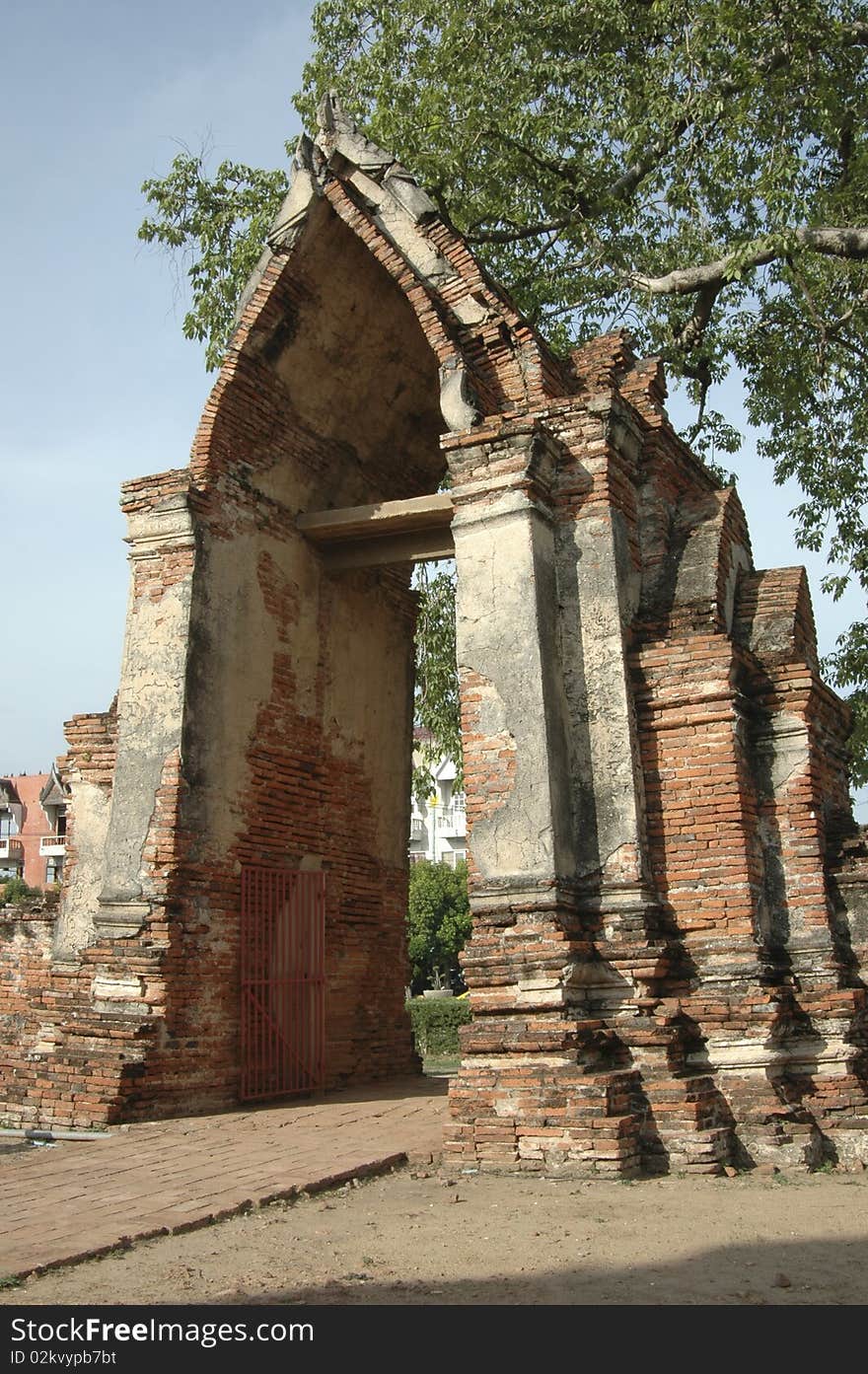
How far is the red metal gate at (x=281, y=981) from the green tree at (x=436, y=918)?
31.7 m

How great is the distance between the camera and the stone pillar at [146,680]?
27.8ft

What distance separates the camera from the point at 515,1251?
4711mm

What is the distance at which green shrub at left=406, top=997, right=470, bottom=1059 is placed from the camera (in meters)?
22.0

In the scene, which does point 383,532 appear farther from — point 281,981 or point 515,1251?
point 515,1251

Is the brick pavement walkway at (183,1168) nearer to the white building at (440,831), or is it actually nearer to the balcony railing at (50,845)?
the balcony railing at (50,845)

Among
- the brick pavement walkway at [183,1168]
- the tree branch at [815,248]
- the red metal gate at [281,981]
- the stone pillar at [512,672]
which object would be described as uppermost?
the tree branch at [815,248]

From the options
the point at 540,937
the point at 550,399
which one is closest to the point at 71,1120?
the point at 540,937

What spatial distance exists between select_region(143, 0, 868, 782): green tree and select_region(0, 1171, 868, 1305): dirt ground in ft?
27.8

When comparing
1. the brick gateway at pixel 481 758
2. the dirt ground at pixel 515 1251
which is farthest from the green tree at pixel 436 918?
the dirt ground at pixel 515 1251

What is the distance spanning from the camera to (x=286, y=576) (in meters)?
9.95

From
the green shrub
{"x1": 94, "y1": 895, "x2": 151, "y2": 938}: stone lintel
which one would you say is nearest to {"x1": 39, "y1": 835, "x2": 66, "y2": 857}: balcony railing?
the green shrub

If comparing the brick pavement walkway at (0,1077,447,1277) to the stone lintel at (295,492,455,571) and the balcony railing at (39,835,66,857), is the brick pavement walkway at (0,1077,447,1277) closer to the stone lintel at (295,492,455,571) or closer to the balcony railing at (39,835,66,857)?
the stone lintel at (295,492,455,571)
